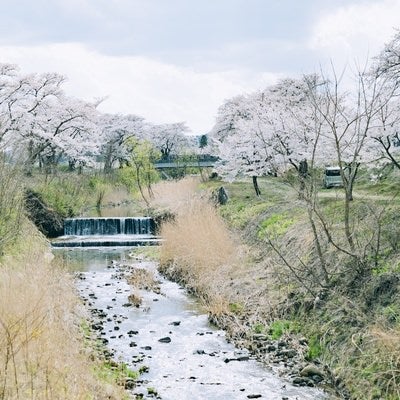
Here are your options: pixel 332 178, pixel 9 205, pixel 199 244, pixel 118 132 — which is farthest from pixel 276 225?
pixel 118 132

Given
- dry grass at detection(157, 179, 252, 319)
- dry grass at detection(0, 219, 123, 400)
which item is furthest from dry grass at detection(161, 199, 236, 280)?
dry grass at detection(0, 219, 123, 400)

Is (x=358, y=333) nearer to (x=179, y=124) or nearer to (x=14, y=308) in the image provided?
(x=14, y=308)

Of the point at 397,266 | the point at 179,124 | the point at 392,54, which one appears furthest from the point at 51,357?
the point at 179,124

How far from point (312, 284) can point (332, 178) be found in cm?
1366

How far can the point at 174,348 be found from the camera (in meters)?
8.66

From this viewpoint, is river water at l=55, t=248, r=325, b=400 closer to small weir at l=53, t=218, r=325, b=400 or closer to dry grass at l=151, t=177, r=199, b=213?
small weir at l=53, t=218, r=325, b=400

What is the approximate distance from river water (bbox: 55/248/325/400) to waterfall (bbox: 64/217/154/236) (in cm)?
928

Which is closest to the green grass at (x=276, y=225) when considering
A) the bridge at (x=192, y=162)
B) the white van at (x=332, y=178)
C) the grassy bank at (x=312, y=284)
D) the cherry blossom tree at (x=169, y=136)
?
the grassy bank at (x=312, y=284)

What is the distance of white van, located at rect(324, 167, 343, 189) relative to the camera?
864 inches

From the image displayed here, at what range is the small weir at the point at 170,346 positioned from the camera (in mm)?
6922

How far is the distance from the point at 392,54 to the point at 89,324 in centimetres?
991

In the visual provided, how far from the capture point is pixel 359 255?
28.5 ft

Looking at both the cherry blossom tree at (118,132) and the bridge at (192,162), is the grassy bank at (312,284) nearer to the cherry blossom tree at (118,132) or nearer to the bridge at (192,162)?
the bridge at (192,162)

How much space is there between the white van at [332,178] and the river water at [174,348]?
414 inches
